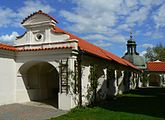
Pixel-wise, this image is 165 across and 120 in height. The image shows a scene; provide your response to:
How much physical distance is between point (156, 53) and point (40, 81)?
2520 inches

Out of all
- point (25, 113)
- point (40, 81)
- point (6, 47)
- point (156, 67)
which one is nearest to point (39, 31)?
point (6, 47)

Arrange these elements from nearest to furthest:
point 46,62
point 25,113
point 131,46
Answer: point 25,113 < point 46,62 < point 131,46

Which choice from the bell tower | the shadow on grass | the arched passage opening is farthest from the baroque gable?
the bell tower

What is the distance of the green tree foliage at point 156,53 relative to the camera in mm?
74569

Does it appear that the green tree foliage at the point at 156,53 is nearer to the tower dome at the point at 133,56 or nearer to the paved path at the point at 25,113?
the tower dome at the point at 133,56

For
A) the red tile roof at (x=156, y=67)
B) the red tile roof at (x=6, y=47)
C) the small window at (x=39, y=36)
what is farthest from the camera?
the red tile roof at (x=156, y=67)

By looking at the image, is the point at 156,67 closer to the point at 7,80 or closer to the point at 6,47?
the point at 7,80

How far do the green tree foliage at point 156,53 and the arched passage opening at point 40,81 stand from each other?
5877cm

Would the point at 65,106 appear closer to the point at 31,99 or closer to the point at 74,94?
the point at 74,94

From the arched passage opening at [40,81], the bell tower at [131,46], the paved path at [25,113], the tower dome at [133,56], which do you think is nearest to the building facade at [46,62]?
the arched passage opening at [40,81]

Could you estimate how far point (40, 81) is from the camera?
1812 centimetres

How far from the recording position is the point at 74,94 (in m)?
13.8

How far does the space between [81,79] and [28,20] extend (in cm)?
490

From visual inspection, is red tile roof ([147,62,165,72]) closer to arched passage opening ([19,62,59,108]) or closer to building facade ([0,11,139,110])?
arched passage opening ([19,62,59,108])
